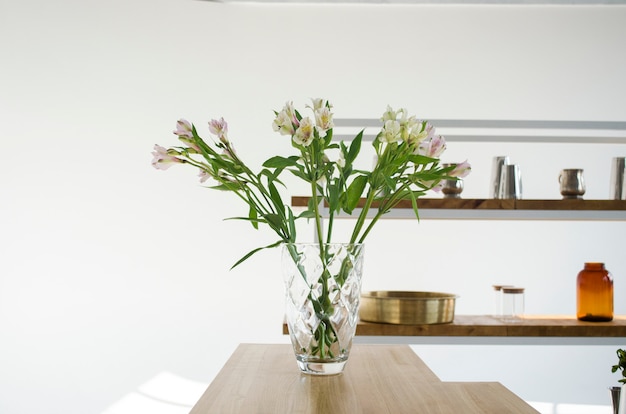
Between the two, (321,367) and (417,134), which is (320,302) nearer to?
(321,367)

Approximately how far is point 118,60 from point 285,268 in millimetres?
3328

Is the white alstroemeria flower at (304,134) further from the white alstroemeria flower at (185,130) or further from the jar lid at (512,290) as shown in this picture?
the jar lid at (512,290)

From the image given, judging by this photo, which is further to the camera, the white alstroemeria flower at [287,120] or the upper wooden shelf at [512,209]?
the upper wooden shelf at [512,209]

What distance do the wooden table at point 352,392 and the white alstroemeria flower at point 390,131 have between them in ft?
1.31

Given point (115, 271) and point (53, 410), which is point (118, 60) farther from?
point (53, 410)

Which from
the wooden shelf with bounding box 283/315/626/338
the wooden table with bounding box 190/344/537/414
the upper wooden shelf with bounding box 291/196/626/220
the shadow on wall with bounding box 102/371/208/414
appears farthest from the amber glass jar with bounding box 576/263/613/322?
the shadow on wall with bounding box 102/371/208/414

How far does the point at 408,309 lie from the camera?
8.41ft

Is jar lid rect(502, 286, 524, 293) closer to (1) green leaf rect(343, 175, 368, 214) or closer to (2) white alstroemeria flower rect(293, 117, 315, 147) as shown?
(1) green leaf rect(343, 175, 368, 214)

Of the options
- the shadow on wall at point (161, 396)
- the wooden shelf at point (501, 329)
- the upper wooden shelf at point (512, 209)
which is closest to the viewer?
the wooden shelf at point (501, 329)

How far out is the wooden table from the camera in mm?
1025

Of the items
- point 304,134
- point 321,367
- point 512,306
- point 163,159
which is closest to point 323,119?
point 304,134

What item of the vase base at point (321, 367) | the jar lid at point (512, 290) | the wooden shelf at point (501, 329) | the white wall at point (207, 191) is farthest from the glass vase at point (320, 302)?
the white wall at point (207, 191)

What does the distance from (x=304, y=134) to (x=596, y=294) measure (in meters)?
1.95

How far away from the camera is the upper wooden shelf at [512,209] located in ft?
8.72
